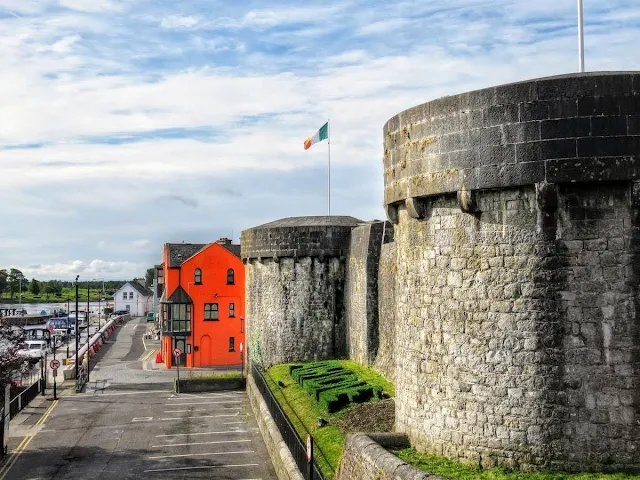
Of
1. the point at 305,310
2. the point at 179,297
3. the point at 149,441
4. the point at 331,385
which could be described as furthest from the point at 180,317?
the point at 331,385

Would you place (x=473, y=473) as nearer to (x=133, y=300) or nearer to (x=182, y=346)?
(x=182, y=346)

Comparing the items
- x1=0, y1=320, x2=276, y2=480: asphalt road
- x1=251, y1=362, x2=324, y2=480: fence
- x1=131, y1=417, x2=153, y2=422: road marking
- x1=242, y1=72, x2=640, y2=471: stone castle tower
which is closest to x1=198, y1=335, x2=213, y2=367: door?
x1=0, y1=320, x2=276, y2=480: asphalt road

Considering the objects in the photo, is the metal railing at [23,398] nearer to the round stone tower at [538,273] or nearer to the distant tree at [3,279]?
the round stone tower at [538,273]

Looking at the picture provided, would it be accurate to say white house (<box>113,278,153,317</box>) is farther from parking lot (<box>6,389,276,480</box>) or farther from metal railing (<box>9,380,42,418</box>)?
parking lot (<box>6,389,276,480</box>)

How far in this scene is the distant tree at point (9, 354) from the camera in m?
29.3

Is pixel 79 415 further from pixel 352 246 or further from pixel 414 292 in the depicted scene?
pixel 414 292

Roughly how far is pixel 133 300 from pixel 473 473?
131 meters

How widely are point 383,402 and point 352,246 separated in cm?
1178

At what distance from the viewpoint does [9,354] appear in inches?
1227

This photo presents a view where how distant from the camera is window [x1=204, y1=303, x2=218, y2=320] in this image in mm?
46812

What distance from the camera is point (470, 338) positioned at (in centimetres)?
988

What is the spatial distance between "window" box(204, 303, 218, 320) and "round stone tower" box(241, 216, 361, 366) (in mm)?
16357

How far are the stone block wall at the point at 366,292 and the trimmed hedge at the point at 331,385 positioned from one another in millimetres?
1138

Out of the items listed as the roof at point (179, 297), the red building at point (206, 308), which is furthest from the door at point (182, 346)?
the roof at point (179, 297)
